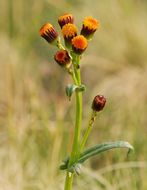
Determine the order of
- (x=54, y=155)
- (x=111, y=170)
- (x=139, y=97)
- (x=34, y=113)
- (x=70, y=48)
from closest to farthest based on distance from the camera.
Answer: (x=70, y=48) < (x=111, y=170) < (x=54, y=155) < (x=34, y=113) < (x=139, y=97)

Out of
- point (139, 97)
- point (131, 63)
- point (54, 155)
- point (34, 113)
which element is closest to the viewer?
point (54, 155)

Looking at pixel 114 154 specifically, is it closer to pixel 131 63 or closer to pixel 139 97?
→ pixel 139 97

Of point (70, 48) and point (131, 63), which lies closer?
point (70, 48)

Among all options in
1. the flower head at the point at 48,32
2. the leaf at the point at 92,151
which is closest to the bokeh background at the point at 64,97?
the leaf at the point at 92,151

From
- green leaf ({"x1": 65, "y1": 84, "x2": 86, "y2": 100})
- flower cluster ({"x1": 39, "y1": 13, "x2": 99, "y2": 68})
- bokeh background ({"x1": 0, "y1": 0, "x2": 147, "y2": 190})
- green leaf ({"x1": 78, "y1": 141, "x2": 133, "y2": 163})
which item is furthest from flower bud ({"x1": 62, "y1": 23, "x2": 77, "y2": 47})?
bokeh background ({"x1": 0, "y1": 0, "x2": 147, "y2": 190})

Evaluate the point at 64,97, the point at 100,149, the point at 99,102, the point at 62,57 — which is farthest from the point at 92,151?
the point at 64,97

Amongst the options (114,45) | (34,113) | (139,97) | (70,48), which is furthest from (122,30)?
(70,48)

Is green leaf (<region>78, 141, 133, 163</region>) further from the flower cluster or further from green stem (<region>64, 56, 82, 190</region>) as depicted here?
the flower cluster
